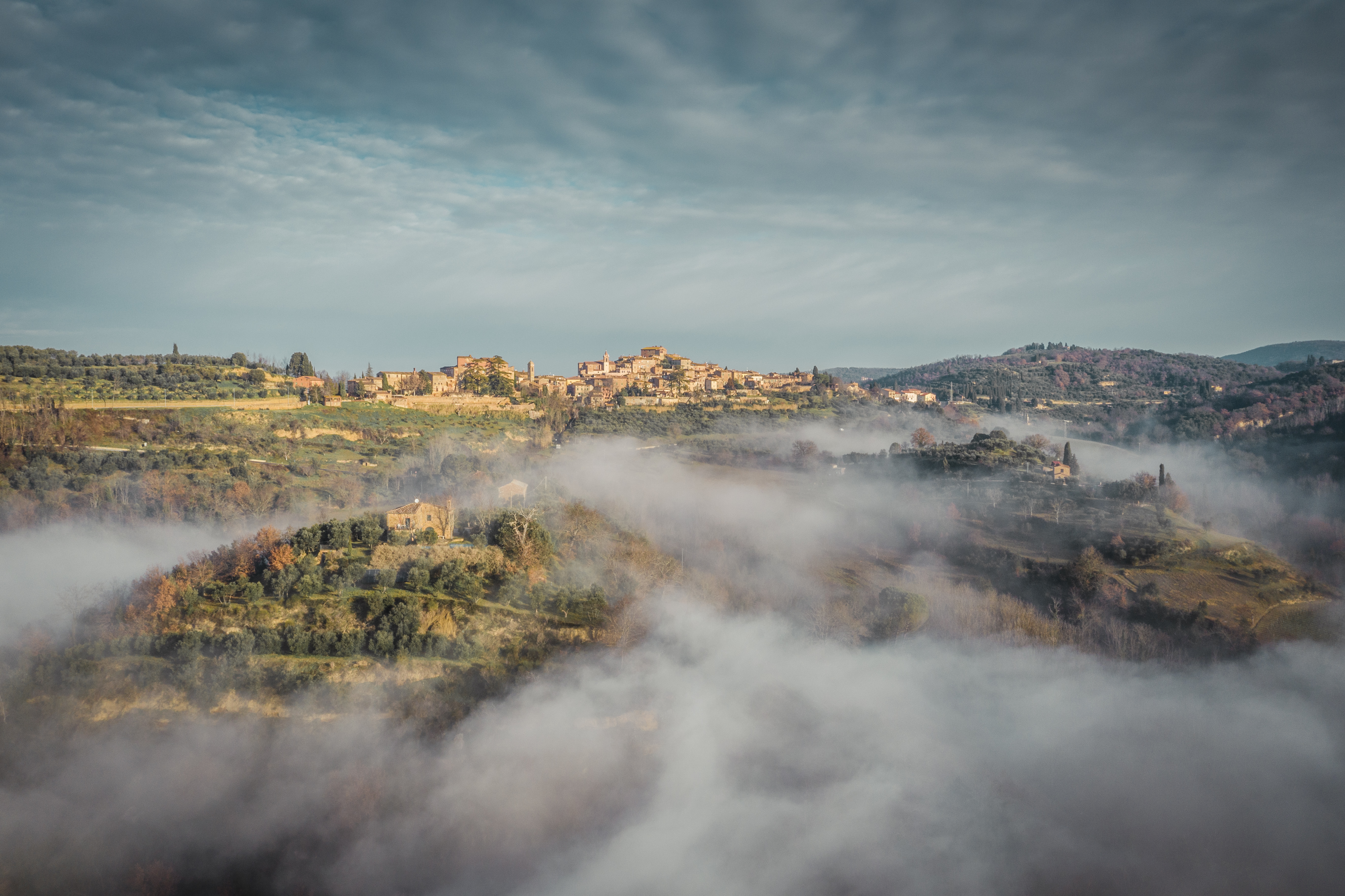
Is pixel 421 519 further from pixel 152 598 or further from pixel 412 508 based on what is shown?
pixel 152 598

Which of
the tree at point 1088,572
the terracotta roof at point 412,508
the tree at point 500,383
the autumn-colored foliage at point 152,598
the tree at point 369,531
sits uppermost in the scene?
the tree at point 500,383

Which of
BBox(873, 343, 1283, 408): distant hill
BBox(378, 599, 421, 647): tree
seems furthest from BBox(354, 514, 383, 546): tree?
BBox(873, 343, 1283, 408): distant hill

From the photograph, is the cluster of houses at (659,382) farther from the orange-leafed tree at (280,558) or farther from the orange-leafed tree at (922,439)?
the orange-leafed tree at (280,558)

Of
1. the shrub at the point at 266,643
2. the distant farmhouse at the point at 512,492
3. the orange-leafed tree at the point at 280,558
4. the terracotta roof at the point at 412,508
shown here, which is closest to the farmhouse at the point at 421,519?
the terracotta roof at the point at 412,508

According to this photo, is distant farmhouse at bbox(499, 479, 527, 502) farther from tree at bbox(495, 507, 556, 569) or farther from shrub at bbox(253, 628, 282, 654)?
shrub at bbox(253, 628, 282, 654)

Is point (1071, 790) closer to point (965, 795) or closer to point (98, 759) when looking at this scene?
point (965, 795)
